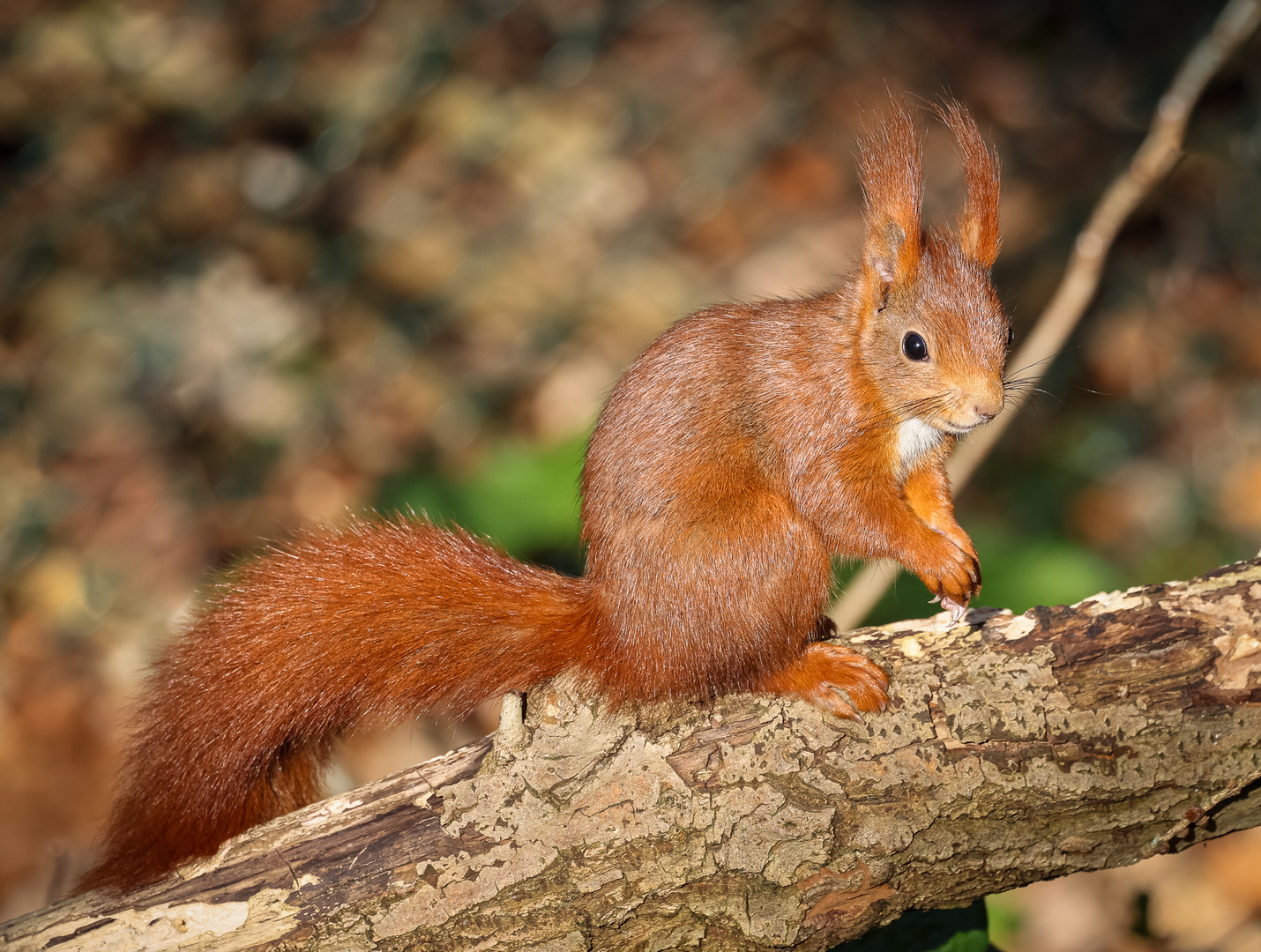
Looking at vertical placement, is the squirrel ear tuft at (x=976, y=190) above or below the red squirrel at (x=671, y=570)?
above

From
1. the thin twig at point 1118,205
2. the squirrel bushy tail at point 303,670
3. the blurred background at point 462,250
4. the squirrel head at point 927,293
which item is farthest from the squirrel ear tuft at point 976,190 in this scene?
the blurred background at point 462,250

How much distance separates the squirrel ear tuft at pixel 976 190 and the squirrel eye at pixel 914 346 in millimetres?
161

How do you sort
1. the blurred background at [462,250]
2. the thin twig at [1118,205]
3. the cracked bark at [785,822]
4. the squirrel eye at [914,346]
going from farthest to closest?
the blurred background at [462,250] → the thin twig at [1118,205] → the squirrel eye at [914,346] → the cracked bark at [785,822]

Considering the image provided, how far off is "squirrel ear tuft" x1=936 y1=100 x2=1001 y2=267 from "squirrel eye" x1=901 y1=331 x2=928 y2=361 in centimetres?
16

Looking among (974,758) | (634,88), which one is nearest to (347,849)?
(974,758)

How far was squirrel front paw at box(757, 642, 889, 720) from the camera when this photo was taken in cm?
129

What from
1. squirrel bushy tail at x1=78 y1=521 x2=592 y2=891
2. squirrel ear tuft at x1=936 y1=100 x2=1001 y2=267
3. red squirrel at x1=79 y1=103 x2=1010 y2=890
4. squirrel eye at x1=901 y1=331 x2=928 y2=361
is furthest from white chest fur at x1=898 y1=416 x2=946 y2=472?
squirrel bushy tail at x1=78 y1=521 x2=592 y2=891

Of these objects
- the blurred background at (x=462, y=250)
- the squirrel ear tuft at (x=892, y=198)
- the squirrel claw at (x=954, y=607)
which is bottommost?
the squirrel claw at (x=954, y=607)

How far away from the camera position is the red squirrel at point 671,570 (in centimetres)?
131

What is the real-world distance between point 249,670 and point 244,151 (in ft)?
7.19

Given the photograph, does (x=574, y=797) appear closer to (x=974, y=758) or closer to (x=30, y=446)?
(x=974, y=758)

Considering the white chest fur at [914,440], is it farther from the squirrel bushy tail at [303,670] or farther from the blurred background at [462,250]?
the blurred background at [462,250]

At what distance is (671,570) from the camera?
1.36m

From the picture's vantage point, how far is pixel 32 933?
1261mm
